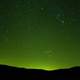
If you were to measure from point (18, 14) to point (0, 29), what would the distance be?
268 millimetres

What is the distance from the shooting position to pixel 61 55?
238 centimetres

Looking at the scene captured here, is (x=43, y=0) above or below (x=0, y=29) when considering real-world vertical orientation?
above

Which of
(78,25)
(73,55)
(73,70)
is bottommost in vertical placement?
(73,55)

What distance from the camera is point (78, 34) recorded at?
2.39m

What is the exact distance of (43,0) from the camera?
2383 mm

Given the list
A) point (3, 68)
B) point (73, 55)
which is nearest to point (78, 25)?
point (73, 55)

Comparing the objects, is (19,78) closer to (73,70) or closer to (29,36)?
(73,70)

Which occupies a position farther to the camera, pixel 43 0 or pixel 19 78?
pixel 43 0

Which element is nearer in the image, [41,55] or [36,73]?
[36,73]

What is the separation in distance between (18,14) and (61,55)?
673 mm

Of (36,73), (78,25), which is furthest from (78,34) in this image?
(36,73)

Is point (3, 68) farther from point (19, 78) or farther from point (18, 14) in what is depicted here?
point (18, 14)

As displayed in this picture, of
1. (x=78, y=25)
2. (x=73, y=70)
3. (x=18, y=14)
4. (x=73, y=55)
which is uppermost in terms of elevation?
(x=18, y=14)

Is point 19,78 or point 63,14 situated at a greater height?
point 63,14
